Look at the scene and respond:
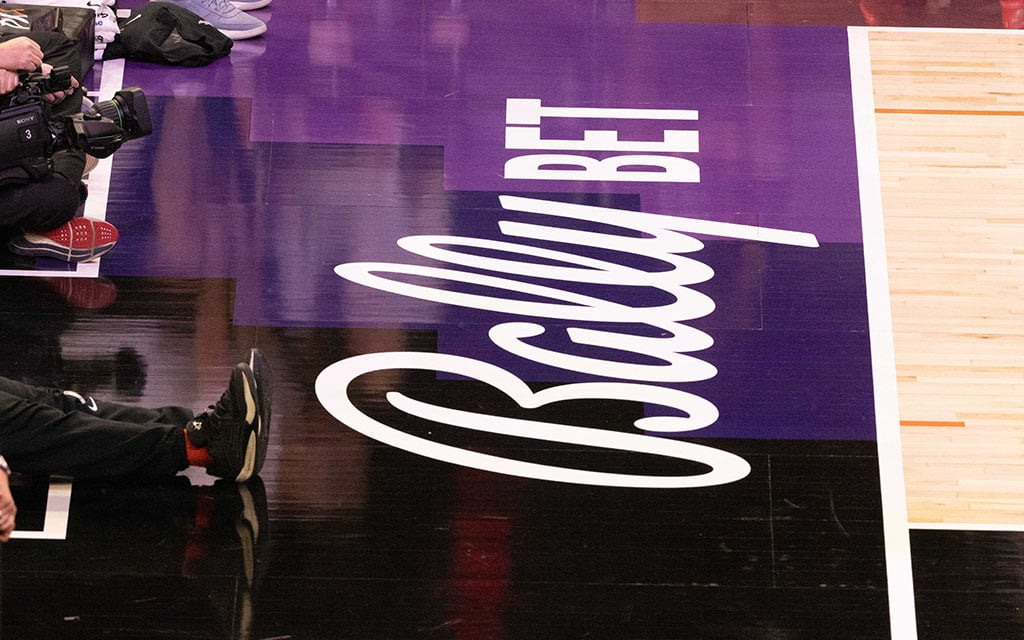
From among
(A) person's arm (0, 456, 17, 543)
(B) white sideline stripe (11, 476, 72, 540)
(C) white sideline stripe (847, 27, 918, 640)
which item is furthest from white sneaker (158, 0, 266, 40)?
(A) person's arm (0, 456, 17, 543)

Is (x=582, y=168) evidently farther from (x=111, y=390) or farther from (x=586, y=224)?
(x=111, y=390)

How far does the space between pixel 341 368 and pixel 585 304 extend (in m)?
0.91

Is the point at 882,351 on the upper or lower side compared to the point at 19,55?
lower

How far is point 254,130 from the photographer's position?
5508mm

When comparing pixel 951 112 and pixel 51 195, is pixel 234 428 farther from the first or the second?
pixel 951 112

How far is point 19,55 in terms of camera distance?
470 cm

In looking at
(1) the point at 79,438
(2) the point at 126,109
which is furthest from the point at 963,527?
(2) the point at 126,109

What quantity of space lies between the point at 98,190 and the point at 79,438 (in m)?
1.52

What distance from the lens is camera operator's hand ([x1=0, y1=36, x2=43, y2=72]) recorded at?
468 centimetres

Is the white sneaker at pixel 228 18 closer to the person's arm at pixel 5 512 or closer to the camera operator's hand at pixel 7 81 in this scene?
the camera operator's hand at pixel 7 81

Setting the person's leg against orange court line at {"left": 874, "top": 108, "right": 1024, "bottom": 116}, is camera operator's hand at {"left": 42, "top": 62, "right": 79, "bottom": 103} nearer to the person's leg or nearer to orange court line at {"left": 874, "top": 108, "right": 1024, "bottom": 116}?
the person's leg

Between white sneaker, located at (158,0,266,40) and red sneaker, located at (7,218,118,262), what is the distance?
4.54ft

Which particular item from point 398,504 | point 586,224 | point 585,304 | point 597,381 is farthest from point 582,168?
point 398,504

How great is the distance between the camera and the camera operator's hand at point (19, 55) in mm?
4684
